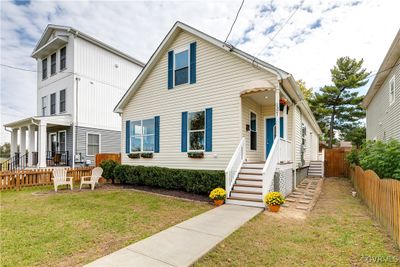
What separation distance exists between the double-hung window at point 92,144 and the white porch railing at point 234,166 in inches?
488

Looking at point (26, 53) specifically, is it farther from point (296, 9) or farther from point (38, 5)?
point (296, 9)

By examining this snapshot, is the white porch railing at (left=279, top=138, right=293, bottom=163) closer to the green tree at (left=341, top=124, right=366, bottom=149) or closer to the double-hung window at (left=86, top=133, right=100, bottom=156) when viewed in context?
the double-hung window at (left=86, top=133, right=100, bottom=156)

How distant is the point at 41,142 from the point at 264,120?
44.2ft

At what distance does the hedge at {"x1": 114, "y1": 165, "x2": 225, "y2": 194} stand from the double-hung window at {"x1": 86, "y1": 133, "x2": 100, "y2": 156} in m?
5.77

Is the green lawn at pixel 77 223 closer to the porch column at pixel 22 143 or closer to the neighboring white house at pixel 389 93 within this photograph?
the neighboring white house at pixel 389 93

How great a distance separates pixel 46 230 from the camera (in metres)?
4.96

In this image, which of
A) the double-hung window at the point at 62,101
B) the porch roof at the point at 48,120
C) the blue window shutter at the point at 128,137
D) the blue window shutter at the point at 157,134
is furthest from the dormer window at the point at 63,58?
the blue window shutter at the point at 157,134

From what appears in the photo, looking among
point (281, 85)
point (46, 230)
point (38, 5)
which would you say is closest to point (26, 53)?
point (38, 5)

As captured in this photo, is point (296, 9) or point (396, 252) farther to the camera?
point (296, 9)

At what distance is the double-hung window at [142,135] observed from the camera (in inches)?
460

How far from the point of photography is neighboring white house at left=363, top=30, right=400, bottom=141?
29.0 ft

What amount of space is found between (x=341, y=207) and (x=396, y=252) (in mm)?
3560

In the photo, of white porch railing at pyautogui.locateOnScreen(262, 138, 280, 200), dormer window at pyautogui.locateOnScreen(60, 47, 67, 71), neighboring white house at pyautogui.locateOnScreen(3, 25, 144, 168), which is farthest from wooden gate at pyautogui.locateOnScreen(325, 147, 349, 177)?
dormer window at pyautogui.locateOnScreen(60, 47, 67, 71)

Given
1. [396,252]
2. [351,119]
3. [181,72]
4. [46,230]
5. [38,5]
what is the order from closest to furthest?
[396,252], [46,230], [181,72], [38,5], [351,119]
